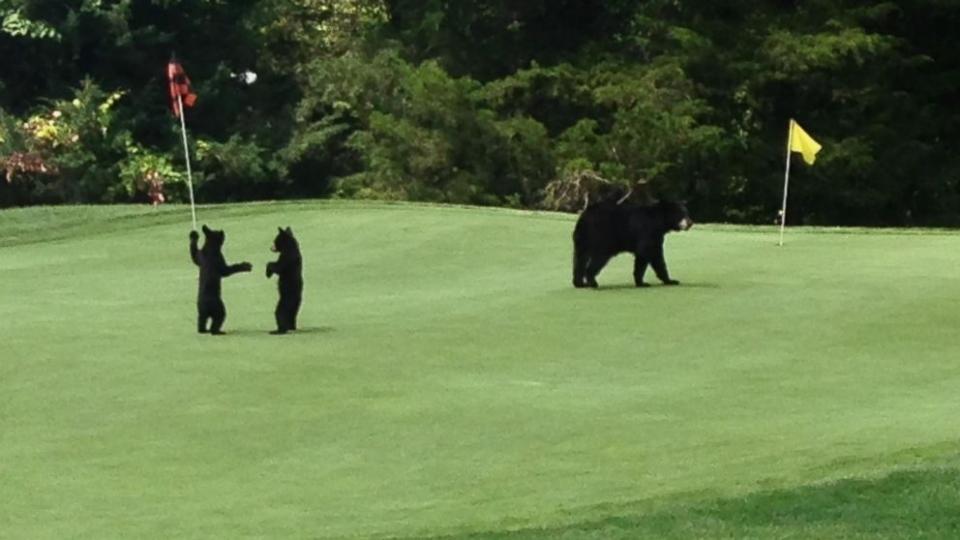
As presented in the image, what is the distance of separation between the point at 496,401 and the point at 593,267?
4883 mm

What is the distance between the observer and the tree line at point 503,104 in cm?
3195

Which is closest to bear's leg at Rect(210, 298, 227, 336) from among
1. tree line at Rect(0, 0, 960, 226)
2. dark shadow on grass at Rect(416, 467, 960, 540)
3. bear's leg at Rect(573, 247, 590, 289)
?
bear's leg at Rect(573, 247, 590, 289)

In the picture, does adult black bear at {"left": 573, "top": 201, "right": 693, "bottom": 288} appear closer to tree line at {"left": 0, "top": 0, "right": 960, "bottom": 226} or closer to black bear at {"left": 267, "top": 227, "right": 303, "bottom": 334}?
black bear at {"left": 267, "top": 227, "right": 303, "bottom": 334}

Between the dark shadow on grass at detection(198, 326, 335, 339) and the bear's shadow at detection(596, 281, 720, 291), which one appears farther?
the bear's shadow at detection(596, 281, 720, 291)

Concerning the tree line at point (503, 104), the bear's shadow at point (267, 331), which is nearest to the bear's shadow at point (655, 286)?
the bear's shadow at point (267, 331)

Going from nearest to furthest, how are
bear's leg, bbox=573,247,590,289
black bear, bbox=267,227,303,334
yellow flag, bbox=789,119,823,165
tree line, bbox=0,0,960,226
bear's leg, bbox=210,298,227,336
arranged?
bear's leg, bbox=210,298,227,336, black bear, bbox=267,227,303,334, bear's leg, bbox=573,247,590,289, yellow flag, bbox=789,119,823,165, tree line, bbox=0,0,960,226

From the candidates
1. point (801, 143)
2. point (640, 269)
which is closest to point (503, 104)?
point (801, 143)

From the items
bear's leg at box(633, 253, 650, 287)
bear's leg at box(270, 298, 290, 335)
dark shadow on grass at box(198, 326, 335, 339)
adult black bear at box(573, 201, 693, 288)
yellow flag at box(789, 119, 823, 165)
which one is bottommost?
dark shadow on grass at box(198, 326, 335, 339)

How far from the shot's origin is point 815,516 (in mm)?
7035

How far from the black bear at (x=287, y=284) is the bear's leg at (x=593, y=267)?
2.67m

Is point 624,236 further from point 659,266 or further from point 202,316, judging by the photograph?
point 202,316

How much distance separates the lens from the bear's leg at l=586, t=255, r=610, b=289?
14.7 metres

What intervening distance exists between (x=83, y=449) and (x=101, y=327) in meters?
4.22

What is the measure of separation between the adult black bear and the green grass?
0.23 metres
